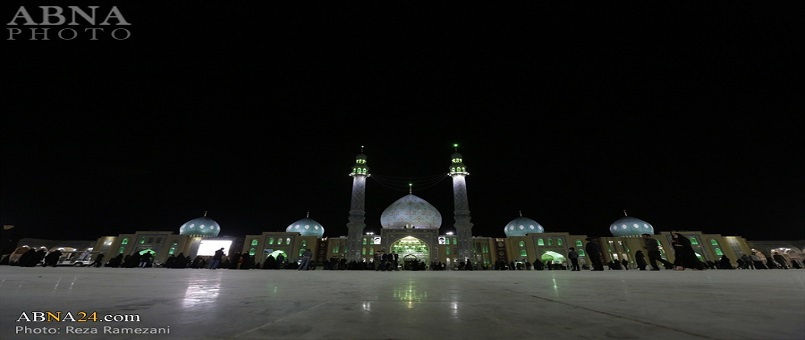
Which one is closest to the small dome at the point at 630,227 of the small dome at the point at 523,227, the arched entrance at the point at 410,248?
the small dome at the point at 523,227

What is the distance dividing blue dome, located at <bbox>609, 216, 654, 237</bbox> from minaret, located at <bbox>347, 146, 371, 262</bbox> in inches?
1236

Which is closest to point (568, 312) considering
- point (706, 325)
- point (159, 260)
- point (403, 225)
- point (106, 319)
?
point (706, 325)

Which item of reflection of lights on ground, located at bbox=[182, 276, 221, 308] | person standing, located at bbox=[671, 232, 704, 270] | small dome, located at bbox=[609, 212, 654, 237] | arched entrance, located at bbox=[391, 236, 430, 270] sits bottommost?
reflection of lights on ground, located at bbox=[182, 276, 221, 308]

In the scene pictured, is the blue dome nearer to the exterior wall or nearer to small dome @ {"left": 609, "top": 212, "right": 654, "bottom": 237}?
small dome @ {"left": 609, "top": 212, "right": 654, "bottom": 237}

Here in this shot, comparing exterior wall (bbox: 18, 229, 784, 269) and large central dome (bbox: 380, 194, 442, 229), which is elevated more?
large central dome (bbox: 380, 194, 442, 229)

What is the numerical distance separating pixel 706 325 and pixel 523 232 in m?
A: 43.0

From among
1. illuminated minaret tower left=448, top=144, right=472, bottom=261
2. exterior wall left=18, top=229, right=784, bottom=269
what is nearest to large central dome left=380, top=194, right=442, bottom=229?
exterior wall left=18, top=229, right=784, bottom=269

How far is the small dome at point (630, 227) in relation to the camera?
128ft

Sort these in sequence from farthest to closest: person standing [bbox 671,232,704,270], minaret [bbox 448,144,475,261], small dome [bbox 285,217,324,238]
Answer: small dome [bbox 285,217,324,238] < minaret [bbox 448,144,475,261] < person standing [bbox 671,232,704,270]

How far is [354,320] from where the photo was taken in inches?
44.8

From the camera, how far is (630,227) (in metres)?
39.2

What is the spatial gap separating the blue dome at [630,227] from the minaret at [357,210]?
103ft

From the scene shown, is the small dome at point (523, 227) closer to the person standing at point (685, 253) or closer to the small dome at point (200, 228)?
the person standing at point (685, 253)

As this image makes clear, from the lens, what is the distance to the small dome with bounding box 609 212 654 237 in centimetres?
3916
